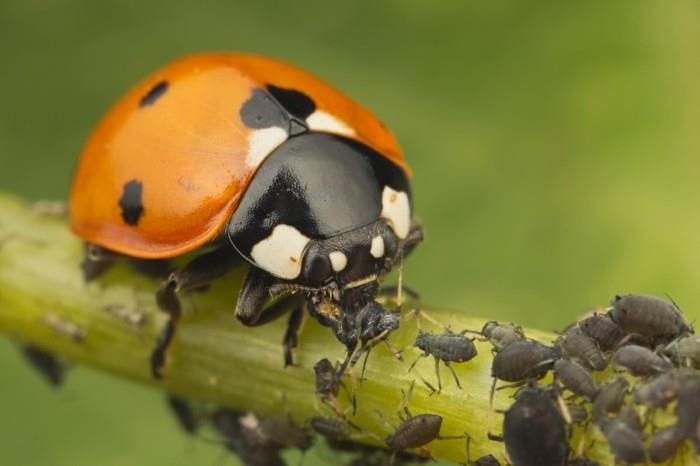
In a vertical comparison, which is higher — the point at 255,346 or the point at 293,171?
the point at 293,171

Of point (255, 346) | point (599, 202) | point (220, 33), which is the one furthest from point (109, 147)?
point (599, 202)

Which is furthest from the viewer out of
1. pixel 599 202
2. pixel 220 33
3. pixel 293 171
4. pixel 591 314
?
pixel 220 33

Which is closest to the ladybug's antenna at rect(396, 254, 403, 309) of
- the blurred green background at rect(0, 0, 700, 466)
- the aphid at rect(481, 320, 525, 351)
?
the aphid at rect(481, 320, 525, 351)

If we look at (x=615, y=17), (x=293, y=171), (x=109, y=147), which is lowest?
(x=109, y=147)

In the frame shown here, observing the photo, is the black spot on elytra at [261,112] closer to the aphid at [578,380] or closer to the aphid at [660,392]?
the aphid at [578,380]

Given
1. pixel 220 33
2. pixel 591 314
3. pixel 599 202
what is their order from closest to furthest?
pixel 591 314 < pixel 599 202 < pixel 220 33

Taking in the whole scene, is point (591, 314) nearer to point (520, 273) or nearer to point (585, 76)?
point (520, 273)

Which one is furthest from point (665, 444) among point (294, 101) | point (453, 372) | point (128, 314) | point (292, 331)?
point (128, 314)

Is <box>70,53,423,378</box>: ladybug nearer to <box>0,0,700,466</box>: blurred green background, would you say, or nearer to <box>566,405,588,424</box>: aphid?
<box>566,405,588,424</box>: aphid

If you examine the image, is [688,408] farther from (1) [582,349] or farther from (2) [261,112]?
(2) [261,112]
